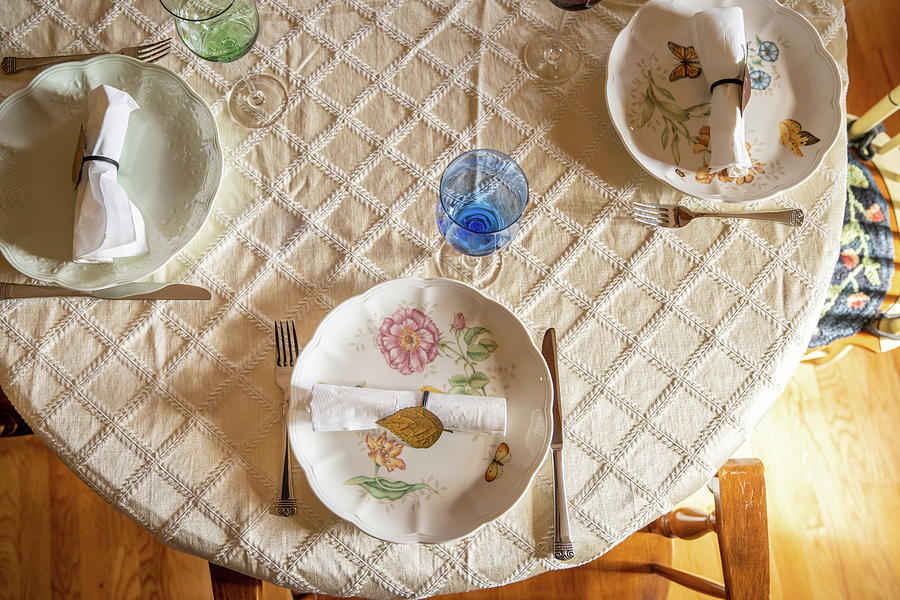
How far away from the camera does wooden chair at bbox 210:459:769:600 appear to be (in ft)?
2.50

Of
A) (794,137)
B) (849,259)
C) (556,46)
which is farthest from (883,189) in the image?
(556,46)

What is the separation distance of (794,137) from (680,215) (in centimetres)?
18

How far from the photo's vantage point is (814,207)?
2.66 ft

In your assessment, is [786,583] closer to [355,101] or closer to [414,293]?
[414,293]

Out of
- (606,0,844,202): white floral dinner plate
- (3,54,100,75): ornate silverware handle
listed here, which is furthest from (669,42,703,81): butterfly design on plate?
(3,54,100,75): ornate silverware handle

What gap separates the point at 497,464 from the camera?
0.69 metres

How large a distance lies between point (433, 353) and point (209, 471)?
29cm

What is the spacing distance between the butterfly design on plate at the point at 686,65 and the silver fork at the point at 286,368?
0.59 m

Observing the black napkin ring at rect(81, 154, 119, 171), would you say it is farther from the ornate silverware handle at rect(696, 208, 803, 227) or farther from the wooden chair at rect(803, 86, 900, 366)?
the wooden chair at rect(803, 86, 900, 366)

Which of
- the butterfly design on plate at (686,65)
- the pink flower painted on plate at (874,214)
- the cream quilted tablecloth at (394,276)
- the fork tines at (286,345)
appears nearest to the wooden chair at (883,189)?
the pink flower painted on plate at (874,214)

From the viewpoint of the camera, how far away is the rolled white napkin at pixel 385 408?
648 millimetres

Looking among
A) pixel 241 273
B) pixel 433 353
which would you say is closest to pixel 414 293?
pixel 433 353

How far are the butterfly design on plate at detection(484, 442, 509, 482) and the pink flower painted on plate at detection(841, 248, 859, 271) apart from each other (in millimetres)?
842

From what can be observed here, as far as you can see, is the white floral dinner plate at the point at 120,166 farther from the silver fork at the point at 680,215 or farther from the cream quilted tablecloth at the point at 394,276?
the silver fork at the point at 680,215
